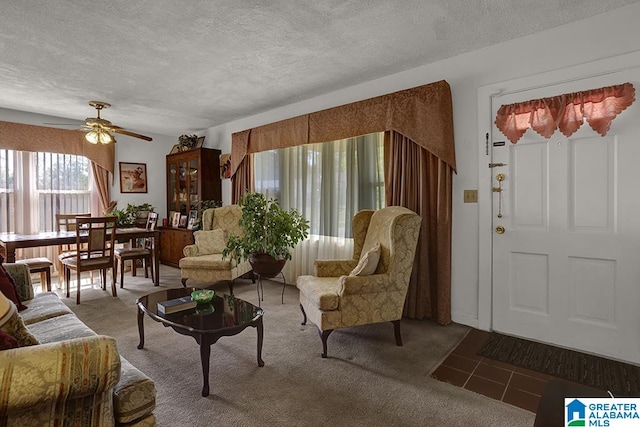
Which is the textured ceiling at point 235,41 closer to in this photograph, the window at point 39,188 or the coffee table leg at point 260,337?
the window at point 39,188

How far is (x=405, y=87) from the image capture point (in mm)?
3240

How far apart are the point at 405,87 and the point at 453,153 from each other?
0.86 meters

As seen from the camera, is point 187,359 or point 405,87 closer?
point 187,359

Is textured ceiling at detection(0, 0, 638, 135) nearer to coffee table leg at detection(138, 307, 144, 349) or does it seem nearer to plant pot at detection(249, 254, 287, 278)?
plant pot at detection(249, 254, 287, 278)

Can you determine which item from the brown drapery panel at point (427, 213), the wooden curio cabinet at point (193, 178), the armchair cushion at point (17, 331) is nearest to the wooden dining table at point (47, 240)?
the wooden curio cabinet at point (193, 178)

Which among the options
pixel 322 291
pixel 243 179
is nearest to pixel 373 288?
pixel 322 291

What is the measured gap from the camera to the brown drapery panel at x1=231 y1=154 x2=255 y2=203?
193 inches

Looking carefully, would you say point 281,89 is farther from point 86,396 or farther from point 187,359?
point 86,396

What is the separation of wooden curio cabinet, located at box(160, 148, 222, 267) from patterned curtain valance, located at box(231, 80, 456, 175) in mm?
1461

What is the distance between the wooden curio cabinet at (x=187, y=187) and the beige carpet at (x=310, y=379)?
2.32m

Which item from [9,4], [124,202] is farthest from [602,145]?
[124,202]

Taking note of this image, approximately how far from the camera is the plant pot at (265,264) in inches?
110

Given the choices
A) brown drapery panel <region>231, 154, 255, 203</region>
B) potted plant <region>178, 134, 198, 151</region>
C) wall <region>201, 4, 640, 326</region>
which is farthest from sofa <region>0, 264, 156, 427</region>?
potted plant <region>178, 134, 198, 151</region>

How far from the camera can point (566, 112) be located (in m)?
2.41
